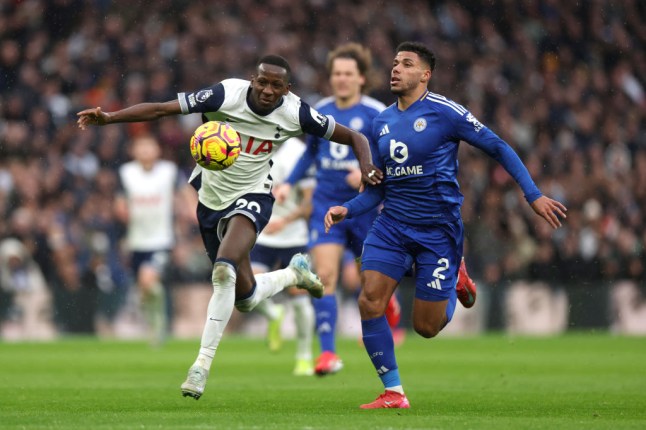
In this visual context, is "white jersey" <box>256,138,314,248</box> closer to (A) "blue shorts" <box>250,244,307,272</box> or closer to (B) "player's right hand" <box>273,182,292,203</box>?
(A) "blue shorts" <box>250,244,307,272</box>

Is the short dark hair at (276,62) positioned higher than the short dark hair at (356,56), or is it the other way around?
the short dark hair at (356,56)

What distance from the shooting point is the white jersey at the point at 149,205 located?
53.1ft

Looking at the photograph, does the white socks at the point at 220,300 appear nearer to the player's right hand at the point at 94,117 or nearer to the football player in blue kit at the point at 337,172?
the player's right hand at the point at 94,117

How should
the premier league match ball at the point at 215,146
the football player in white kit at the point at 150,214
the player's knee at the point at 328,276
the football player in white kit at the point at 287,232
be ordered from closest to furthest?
the premier league match ball at the point at 215,146
the player's knee at the point at 328,276
the football player in white kit at the point at 287,232
the football player in white kit at the point at 150,214

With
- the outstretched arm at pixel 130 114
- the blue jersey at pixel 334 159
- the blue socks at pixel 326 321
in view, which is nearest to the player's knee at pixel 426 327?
the outstretched arm at pixel 130 114

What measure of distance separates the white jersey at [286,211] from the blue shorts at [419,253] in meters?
4.83

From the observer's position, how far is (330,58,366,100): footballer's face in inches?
449

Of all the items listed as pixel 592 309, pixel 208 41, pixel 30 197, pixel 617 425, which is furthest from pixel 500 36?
pixel 617 425

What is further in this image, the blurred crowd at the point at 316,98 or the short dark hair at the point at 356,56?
the blurred crowd at the point at 316,98

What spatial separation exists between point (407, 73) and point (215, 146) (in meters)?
1.44

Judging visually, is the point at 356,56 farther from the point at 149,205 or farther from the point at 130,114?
the point at 149,205

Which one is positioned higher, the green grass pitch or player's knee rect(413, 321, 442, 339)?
player's knee rect(413, 321, 442, 339)

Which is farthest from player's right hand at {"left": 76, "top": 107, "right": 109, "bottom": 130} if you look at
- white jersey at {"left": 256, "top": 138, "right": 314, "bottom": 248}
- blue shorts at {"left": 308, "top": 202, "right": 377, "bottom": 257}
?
white jersey at {"left": 256, "top": 138, "right": 314, "bottom": 248}

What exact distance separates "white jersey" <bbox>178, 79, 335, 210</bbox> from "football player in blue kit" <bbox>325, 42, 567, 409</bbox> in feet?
1.86
